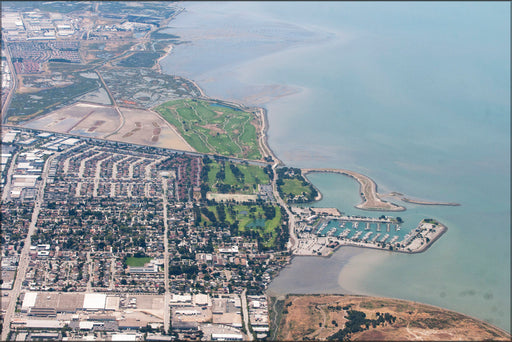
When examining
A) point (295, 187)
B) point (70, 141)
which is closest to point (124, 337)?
point (295, 187)

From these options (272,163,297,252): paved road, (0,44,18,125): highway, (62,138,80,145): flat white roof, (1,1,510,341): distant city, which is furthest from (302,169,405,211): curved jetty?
(0,44,18,125): highway

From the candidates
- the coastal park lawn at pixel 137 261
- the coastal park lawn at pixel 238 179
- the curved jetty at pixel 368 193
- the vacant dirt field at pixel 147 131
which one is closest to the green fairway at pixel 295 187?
the coastal park lawn at pixel 238 179

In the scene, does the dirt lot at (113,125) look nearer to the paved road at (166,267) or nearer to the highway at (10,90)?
the highway at (10,90)

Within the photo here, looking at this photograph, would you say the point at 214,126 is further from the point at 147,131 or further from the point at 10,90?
the point at 10,90

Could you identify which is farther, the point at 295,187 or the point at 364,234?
the point at 295,187

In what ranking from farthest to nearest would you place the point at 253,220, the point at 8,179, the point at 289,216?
the point at 8,179, the point at 289,216, the point at 253,220

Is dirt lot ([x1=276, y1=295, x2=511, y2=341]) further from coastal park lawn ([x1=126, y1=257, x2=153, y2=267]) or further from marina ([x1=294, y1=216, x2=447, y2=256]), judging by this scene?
coastal park lawn ([x1=126, y1=257, x2=153, y2=267])

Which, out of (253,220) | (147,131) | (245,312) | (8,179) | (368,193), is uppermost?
(147,131)
